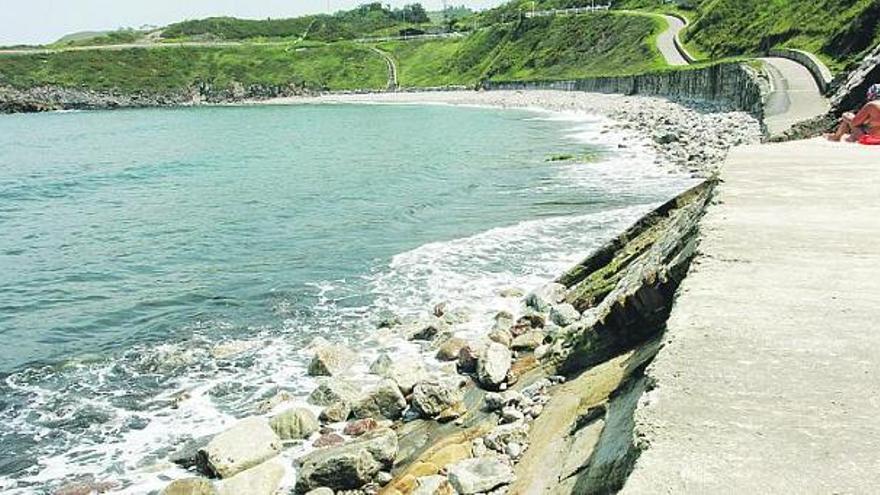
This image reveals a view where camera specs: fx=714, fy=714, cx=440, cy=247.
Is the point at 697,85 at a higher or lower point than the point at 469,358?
higher

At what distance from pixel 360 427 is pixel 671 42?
306 feet

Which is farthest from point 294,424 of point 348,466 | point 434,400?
point 434,400

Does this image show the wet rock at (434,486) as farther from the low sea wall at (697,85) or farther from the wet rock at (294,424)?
the low sea wall at (697,85)

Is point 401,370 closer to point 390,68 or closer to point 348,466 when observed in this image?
point 348,466

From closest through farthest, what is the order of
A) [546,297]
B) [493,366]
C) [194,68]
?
[493,366]
[546,297]
[194,68]

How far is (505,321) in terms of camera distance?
14875mm

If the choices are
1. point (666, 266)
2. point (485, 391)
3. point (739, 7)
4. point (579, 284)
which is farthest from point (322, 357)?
point (739, 7)

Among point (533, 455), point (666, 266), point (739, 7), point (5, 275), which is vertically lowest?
point (5, 275)

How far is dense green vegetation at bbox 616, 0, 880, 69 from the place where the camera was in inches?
1741

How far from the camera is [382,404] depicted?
1170 cm

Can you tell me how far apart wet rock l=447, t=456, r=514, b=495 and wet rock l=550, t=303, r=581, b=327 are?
507cm

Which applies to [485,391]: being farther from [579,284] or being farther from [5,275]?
[5,275]

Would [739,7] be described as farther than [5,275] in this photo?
Yes

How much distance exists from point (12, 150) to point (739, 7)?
3088 inches
